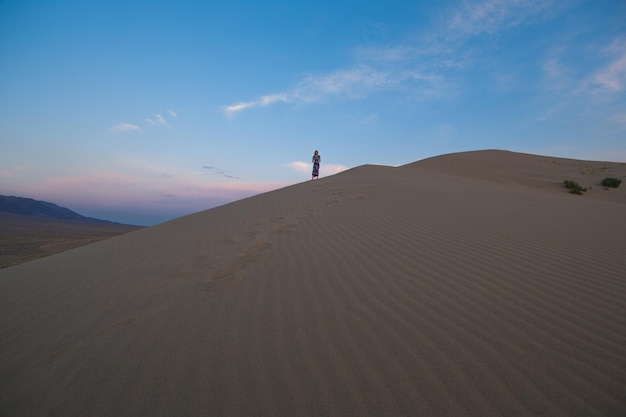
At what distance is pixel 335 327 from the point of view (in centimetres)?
238

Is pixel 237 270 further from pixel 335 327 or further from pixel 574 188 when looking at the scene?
pixel 574 188

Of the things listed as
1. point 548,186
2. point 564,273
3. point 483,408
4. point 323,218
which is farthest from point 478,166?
point 483,408

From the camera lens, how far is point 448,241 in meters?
4.36

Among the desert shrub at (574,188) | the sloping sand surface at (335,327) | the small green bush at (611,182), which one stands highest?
the small green bush at (611,182)

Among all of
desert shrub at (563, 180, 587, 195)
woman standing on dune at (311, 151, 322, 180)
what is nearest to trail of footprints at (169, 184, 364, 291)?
woman standing on dune at (311, 151, 322, 180)

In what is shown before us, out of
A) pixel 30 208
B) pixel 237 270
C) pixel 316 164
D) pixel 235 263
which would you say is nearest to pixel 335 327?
pixel 237 270

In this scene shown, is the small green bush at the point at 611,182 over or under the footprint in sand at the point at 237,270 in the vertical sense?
over

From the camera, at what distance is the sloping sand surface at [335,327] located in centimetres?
178

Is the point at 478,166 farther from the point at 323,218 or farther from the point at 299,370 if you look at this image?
the point at 299,370

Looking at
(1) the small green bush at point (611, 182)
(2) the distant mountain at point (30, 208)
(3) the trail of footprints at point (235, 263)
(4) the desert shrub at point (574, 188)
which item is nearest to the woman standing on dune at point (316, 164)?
(3) the trail of footprints at point (235, 263)

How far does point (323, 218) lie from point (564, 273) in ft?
13.2

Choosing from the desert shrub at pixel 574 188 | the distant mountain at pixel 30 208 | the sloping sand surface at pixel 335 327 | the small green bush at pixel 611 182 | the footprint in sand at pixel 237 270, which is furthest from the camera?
the distant mountain at pixel 30 208

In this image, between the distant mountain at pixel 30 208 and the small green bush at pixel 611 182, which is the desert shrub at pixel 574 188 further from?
the distant mountain at pixel 30 208

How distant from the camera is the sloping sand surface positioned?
1777 mm
